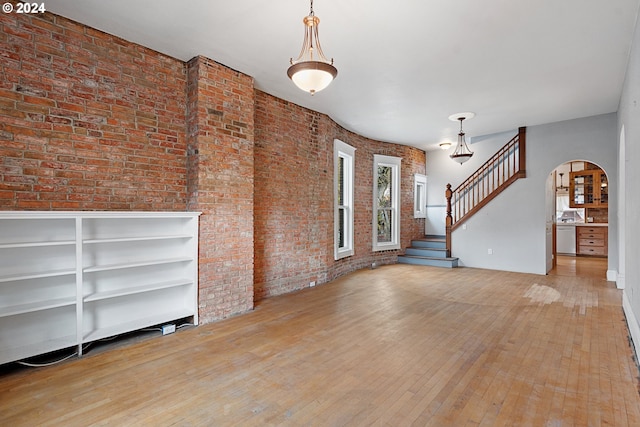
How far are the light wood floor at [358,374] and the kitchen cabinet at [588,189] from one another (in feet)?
22.6

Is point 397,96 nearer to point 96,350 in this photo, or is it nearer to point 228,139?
point 228,139

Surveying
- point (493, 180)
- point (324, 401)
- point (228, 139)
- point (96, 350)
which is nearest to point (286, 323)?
point (324, 401)

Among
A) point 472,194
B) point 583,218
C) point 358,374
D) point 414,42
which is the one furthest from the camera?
point 583,218

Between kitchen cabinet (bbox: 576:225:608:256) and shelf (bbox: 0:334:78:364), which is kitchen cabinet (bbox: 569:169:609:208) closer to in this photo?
kitchen cabinet (bbox: 576:225:608:256)

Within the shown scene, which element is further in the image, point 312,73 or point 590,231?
point 590,231

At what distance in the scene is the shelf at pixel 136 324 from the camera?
10.5 ft

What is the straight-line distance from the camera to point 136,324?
347 cm

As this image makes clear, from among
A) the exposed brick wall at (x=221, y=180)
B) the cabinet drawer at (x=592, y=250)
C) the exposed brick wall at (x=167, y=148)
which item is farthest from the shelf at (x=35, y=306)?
the cabinet drawer at (x=592, y=250)

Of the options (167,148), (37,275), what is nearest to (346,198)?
(167,148)

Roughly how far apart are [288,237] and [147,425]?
11.8 feet

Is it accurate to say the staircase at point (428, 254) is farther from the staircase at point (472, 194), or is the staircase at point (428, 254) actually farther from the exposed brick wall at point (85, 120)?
the exposed brick wall at point (85, 120)

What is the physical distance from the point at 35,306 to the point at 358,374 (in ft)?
9.38

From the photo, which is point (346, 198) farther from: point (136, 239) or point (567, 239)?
point (567, 239)

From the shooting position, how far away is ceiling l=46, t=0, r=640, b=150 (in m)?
2.98
